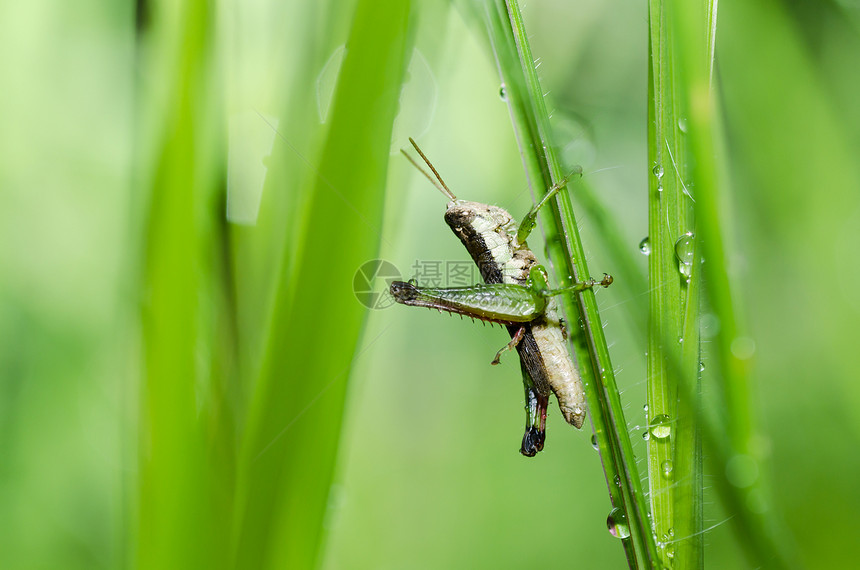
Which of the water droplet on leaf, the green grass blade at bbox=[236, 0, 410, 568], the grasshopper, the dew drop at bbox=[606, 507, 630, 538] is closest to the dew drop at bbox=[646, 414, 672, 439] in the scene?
the water droplet on leaf

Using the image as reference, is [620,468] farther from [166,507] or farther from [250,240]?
[250,240]

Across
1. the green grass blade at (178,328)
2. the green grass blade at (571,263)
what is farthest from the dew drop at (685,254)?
the green grass blade at (178,328)

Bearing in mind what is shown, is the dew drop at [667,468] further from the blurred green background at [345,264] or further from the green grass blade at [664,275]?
the blurred green background at [345,264]

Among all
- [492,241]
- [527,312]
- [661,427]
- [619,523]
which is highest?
[492,241]

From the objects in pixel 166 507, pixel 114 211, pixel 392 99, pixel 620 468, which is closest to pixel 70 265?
pixel 114 211

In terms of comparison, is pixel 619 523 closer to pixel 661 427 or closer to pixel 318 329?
pixel 661 427

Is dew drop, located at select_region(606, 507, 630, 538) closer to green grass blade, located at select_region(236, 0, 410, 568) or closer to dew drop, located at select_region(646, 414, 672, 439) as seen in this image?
dew drop, located at select_region(646, 414, 672, 439)

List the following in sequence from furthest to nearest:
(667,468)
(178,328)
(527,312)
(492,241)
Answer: (492,241) → (527,312) → (178,328) → (667,468)

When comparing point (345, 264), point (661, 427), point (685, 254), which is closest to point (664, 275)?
point (685, 254)
